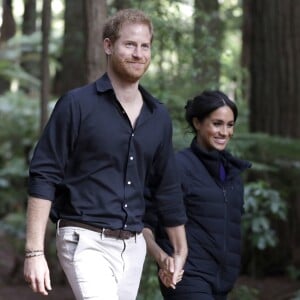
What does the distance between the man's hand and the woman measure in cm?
→ 110

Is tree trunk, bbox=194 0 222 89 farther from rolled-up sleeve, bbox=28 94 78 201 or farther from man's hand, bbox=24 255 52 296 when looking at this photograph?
man's hand, bbox=24 255 52 296

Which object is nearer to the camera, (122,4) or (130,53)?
(130,53)

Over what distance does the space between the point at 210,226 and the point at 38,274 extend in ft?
5.03

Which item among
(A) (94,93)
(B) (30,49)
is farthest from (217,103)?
(B) (30,49)

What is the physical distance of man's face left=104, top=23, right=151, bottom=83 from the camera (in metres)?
4.46

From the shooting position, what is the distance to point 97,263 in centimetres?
429

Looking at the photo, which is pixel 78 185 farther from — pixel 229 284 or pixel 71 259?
pixel 229 284

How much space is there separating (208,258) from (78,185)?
4.25 feet

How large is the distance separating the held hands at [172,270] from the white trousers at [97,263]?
353 millimetres

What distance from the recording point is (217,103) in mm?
5543

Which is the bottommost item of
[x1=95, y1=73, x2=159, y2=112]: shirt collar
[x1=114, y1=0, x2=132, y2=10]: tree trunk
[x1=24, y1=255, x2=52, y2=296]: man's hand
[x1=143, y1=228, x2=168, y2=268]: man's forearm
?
[x1=143, y1=228, x2=168, y2=268]: man's forearm

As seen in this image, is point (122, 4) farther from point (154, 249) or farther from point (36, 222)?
point (36, 222)

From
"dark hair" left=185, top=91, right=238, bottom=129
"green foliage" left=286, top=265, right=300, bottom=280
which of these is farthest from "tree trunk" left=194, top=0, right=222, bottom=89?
"dark hair" left=185, top=91, right=238, bottom=129

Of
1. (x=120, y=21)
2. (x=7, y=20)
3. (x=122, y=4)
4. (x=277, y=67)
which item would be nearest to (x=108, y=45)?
(x=120, y=21)
